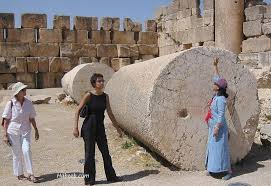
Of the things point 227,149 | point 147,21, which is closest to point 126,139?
point 227,149

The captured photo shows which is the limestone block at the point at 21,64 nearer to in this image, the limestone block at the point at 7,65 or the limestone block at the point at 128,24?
the limestone block at the point at 7,65

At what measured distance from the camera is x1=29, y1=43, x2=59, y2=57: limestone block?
54.3 feet

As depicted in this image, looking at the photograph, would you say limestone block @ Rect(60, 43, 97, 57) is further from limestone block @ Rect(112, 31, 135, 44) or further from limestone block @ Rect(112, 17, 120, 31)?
limestone block @ Rect(112, 17, 120, 31)

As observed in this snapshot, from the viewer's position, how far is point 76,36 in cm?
1722

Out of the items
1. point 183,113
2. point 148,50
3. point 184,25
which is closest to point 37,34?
point 148,50

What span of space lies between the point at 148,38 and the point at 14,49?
5747 millimetres

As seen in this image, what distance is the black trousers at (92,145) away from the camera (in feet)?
16.0

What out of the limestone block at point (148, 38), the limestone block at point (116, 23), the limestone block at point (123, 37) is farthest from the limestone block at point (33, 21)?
the limestone block at point (148, 38)

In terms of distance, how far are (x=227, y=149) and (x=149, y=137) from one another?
0.96m

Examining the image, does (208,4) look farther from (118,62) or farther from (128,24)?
(118,62)

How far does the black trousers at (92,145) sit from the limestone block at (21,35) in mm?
12333

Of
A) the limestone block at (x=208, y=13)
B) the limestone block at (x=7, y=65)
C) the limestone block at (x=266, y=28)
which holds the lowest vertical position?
the limestone block at (x=7, y=65)

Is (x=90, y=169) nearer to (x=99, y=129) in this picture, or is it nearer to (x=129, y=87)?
(x=99, y=129)

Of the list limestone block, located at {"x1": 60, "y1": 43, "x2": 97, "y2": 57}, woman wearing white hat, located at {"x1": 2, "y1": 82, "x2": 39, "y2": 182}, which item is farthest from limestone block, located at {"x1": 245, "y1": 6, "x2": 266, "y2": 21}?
woman wearing white hat, located at {"x1": 2, "y1": 82, "x2": 39, "y2": 182}
